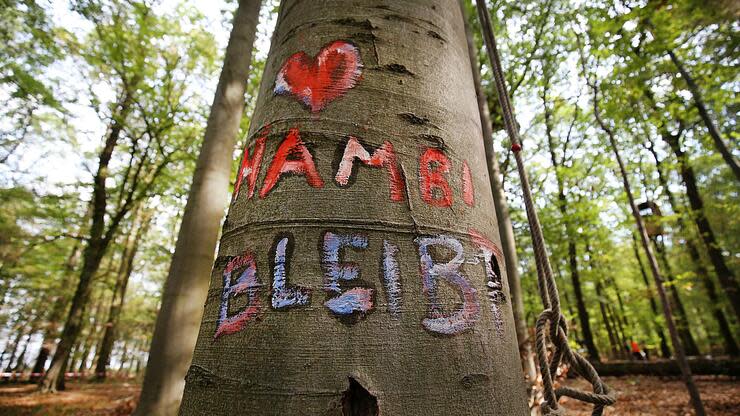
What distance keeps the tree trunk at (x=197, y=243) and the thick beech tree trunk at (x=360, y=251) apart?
2328 millimetres

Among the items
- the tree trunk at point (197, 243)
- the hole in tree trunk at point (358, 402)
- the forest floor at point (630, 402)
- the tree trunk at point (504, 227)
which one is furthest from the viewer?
the forest floor at point (630, 402)

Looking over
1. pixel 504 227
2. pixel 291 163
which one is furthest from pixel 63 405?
pixel 291 163

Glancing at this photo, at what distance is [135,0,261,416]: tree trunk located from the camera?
2734 mm

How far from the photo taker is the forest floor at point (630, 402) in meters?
7.19

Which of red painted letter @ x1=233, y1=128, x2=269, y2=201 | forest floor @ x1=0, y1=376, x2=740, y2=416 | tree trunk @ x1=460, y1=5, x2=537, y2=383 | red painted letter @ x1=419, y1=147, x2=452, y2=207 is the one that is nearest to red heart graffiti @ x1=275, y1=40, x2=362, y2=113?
red painted letter @ x1=233, y1=128, x2=269, y2=201

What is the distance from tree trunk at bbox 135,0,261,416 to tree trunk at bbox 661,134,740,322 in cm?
1102

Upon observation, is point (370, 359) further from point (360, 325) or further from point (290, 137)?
point (290, 137)

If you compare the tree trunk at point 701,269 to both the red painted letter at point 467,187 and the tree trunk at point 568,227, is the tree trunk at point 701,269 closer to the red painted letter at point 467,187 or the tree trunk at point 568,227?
the tree trunk at point 568,227

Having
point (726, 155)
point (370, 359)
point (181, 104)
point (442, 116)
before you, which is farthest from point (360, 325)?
point (181, 104)

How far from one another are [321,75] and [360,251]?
1.60 ft

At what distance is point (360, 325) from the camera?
67cm

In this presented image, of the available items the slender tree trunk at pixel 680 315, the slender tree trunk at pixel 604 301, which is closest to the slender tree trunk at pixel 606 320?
the slender tree trunk at pixel 604 301

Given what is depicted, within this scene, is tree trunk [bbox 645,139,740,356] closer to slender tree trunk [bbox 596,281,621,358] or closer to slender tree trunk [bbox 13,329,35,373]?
slender tree trunk [bbox 596,281,621,358]

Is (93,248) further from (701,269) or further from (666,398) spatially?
(701,269)
